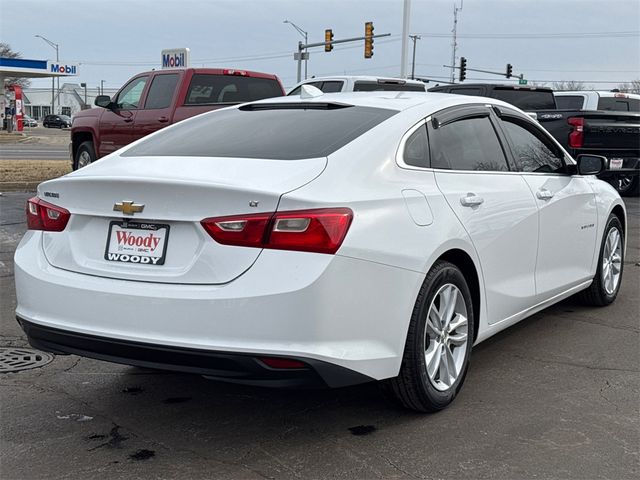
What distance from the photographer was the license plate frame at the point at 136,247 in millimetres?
3463

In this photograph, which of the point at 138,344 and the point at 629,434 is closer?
the point at 138,344

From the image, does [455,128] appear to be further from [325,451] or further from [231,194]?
[325,451]

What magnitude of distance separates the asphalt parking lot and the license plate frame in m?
0.88

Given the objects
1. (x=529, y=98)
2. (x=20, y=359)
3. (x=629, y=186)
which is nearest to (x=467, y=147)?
(x=20, y=359)

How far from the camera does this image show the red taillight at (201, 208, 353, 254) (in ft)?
10.8

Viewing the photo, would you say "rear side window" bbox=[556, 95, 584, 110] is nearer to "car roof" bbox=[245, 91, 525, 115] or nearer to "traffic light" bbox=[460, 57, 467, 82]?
"car roof" bbox=[245, 91, 525, 115]

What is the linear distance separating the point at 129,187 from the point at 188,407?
1.29 metres

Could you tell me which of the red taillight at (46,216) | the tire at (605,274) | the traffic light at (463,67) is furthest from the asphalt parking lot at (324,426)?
the traffic light at (463,67)

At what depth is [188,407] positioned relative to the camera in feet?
13.6

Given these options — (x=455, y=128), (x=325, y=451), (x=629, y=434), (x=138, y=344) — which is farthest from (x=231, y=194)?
(x=629, y=434)

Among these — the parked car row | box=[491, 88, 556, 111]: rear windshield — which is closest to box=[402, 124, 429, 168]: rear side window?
the parked car row

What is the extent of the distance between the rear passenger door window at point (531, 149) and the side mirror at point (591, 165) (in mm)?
153

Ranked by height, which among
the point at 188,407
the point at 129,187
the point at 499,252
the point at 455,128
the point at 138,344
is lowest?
the point at 188,407

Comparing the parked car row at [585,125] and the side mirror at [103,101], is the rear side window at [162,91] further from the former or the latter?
the parked car row at [585,125]
